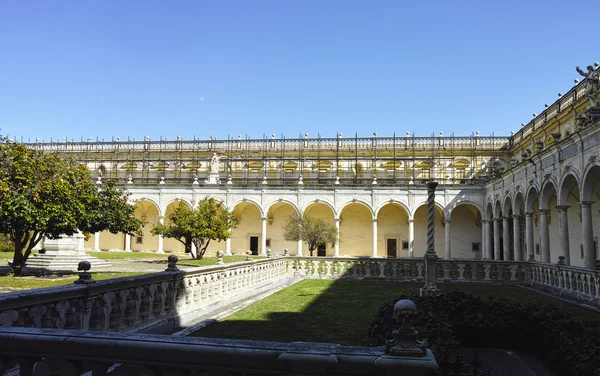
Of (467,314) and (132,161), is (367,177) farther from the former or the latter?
(467,314)

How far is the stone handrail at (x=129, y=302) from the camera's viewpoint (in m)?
4.60

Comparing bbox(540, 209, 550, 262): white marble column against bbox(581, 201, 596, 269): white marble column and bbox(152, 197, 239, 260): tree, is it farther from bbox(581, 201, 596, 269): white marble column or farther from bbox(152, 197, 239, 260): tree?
bbox(152, 197, 239, 260): tree

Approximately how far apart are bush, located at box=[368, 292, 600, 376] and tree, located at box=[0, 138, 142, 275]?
37.5ft

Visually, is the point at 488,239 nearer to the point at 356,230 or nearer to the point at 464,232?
the point at 464,232

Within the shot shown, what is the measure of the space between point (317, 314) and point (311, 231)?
2211 centimetres

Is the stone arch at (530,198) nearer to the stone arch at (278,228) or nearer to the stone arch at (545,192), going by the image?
the stone arch at (545,192)

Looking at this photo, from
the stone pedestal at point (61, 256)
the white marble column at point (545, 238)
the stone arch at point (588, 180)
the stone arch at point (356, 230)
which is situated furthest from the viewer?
the stone arch at point (356, 230)

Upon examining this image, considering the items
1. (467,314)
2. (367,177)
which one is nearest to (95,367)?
(467,314)

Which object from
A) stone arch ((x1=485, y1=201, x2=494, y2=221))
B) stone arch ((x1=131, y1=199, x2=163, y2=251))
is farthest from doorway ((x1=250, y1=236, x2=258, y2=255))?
stone arch ((x1=485, y1=201, x2=494, y2=221))

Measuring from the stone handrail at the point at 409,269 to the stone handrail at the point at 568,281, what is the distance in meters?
0.93

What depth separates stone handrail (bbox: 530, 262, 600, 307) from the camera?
12875 mm

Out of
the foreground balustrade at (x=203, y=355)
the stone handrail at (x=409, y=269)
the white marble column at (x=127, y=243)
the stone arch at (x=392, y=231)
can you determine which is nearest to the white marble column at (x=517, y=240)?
the stone handrail at (x=409, y=269)

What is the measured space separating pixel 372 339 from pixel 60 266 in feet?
55.4

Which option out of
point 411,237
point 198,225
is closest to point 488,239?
point 411,237
